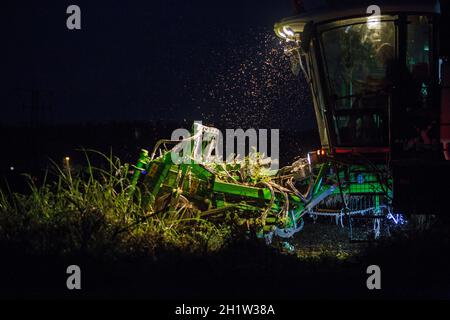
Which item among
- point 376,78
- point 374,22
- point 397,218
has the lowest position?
point 397,218

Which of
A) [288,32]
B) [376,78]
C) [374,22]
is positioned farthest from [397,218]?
[288,32]

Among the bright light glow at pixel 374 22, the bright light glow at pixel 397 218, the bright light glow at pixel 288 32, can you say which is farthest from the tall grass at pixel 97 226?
the bright light glow at pixel 374 22

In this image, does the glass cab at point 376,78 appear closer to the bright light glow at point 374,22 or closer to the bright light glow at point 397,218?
the bright light glow at point 374,22

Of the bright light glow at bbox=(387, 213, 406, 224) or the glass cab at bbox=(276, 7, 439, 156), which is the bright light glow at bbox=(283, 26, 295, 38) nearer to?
the glass cab at bbox=(276, 7, 439, 156)

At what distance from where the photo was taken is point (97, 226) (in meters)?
8.20

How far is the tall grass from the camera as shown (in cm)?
793

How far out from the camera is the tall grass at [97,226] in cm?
793

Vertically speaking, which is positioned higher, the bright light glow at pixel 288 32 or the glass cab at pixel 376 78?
the bright light glow at pixel 288 32

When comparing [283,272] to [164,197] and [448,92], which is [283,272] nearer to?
[164,197]

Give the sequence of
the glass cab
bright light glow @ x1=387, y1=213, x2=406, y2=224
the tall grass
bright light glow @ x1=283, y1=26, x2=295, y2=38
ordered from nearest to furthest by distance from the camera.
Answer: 1. the tall grass
2. the glass cab
3. bright light glow @ x1=387, y1=213, x2=406, y2=224
4. bright light glow @ x1=283, y1=26, x2=295, y2=38


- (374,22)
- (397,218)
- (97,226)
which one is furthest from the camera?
(397,218)

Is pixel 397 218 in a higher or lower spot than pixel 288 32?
lower

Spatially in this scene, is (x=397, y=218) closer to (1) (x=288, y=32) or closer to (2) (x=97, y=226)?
(1) (x=288, y=32)

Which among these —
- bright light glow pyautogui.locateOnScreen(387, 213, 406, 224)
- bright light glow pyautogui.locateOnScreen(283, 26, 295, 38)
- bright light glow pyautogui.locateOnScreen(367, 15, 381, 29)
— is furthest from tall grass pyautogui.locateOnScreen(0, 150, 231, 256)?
bright light glow pyautogui.locateOnScreen(367, 15, 381, 29)
